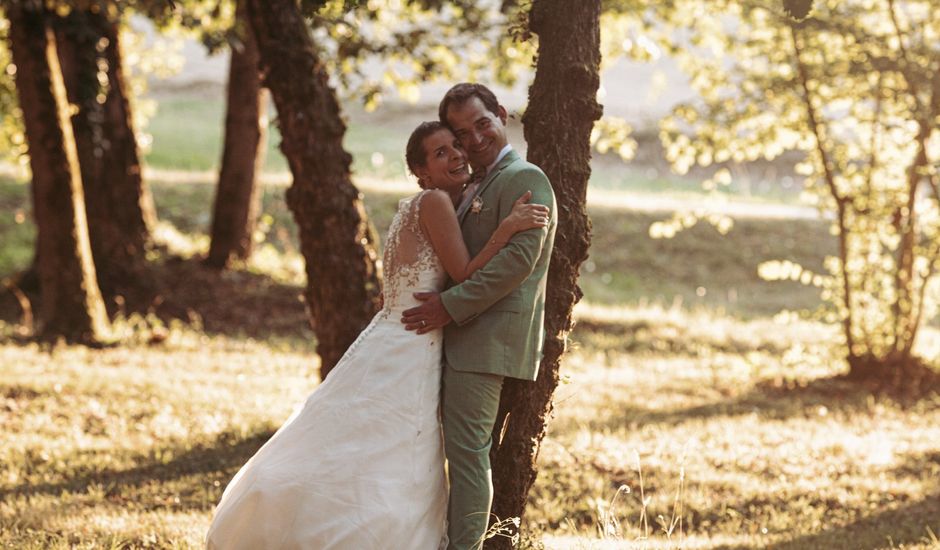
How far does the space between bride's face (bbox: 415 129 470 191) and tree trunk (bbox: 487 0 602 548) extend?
0.59m

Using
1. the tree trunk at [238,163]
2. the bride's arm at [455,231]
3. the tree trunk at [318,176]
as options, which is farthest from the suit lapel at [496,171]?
the tree trunk at [238,163]

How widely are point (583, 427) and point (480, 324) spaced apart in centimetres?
513

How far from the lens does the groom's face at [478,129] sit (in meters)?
→ 4.65

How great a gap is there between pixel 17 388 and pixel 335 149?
4262mm

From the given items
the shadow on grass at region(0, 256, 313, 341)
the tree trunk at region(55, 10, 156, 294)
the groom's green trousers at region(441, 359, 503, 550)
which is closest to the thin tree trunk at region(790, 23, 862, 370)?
the shadow on grass at region(0, 256, 313, 341)

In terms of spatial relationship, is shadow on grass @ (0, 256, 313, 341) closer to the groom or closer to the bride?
the bride

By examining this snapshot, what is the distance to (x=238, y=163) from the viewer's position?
51.9 feet

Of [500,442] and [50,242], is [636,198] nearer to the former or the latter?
[50,242]

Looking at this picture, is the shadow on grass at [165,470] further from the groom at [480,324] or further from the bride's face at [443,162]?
the bride's face at [443,162]

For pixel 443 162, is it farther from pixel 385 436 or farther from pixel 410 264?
pixel 385 436

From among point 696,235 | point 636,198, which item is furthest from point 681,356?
point 636,198

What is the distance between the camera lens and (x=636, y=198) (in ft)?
91.6

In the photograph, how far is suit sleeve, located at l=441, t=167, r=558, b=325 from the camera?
4.47 metres

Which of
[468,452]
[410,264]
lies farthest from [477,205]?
[468,452]
